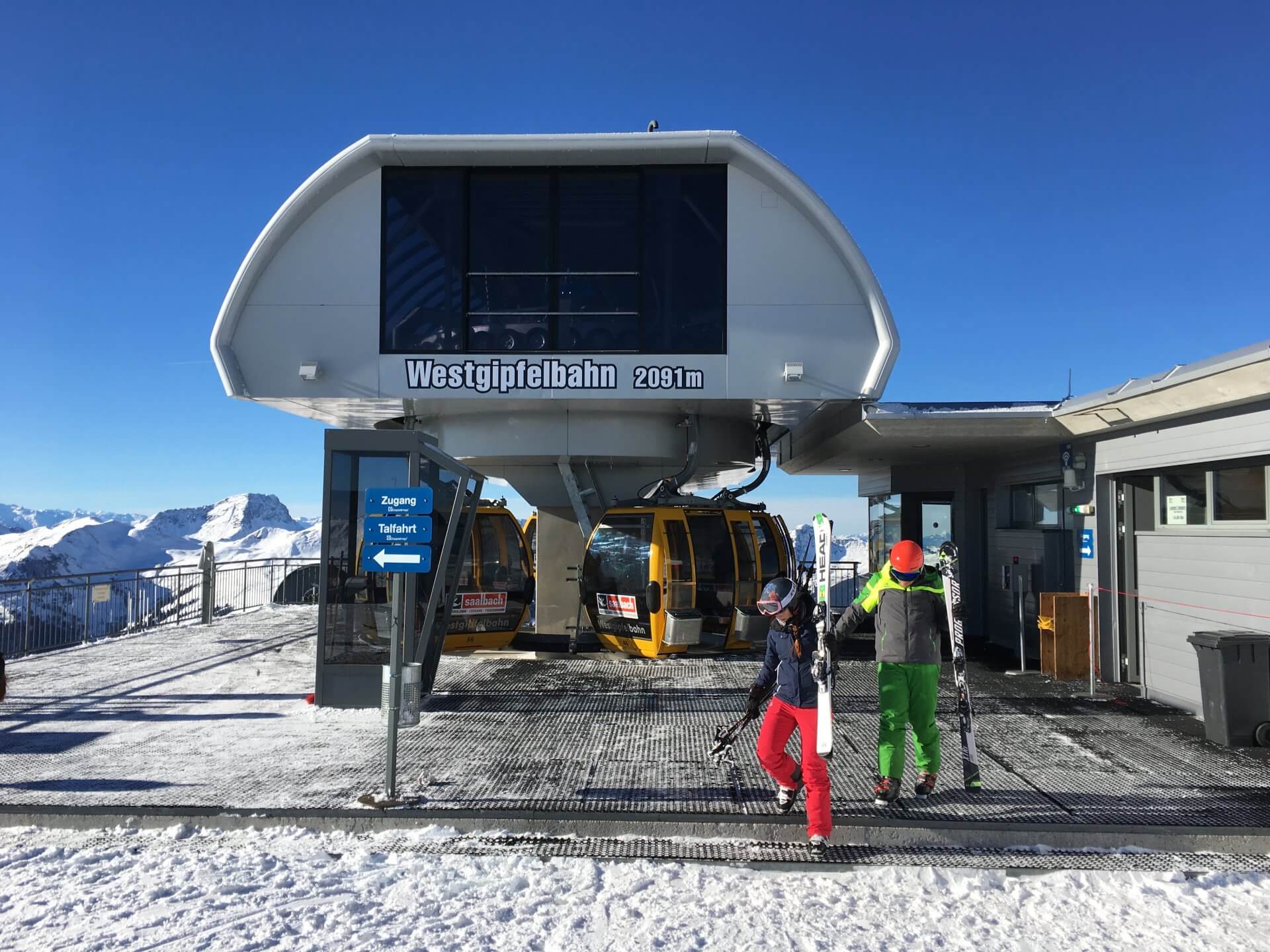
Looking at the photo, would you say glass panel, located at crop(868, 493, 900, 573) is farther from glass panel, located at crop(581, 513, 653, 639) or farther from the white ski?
the white ski

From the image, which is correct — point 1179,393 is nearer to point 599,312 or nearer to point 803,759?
point 803,759

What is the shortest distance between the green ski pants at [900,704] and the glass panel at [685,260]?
694cm

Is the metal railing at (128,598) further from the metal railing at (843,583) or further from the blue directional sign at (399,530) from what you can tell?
the metal railing at (843,583)

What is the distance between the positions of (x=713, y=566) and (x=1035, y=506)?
561 centimetres

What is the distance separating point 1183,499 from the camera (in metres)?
9.39

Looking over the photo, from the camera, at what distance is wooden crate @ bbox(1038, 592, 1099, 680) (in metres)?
10.5

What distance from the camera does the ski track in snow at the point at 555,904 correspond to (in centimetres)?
389

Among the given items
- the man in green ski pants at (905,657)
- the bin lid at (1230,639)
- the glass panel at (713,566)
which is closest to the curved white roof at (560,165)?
the glass panel at (713,566)

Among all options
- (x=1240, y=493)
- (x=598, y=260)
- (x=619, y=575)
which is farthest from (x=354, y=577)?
(x=1240, y=493)

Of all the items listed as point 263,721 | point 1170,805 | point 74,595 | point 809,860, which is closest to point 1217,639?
point 1170,805

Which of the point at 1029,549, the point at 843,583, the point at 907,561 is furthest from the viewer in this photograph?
the point at 843,583

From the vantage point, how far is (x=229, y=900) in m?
4.22

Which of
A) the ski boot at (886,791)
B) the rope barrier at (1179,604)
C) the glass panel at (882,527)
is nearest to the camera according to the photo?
the ski boot at (886,791)

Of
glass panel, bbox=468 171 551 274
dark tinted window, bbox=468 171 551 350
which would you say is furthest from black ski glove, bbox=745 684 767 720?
glass panel, bbox=468 171 551 274
